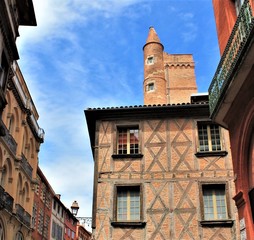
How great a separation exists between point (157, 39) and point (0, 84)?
119 ft

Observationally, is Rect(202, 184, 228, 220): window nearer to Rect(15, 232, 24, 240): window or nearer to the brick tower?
Rect(15, 232, 24, 240): window

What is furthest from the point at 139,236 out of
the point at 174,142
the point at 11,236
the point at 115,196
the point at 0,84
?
the point at 11,236

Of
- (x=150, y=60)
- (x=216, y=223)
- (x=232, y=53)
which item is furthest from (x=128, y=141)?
(x=150, y=60)

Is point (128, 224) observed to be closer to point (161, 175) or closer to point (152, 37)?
point (161, 175)

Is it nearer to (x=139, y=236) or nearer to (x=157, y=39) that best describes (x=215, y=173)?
(x=139, y=236)

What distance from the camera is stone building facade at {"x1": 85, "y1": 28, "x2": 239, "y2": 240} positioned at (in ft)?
46.8

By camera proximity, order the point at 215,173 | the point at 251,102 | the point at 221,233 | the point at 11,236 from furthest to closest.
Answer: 1. the point at 11,236
2. the point at 215,173
3. the point at 221,233
4. the point at 251,102

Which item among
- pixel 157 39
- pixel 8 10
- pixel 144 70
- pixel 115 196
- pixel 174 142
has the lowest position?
pixel 115 196

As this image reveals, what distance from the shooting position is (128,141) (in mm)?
16219

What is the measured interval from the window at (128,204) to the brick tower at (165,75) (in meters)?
26.1

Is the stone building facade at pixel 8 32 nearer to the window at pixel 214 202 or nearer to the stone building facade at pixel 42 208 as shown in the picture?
the window at pixel 214 202

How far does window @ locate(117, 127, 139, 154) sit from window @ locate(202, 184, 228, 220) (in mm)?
3342

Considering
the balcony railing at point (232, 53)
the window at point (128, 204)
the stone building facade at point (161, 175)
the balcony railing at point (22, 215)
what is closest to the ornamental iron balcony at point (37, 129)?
the balcony railing at point (22, 215)

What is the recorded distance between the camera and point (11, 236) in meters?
22.0
